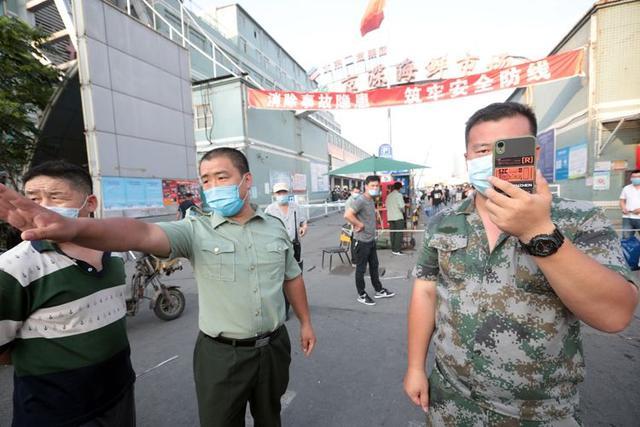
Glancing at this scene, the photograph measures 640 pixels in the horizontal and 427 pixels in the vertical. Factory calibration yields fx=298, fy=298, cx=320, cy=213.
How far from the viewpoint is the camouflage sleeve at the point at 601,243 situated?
0.95 metres

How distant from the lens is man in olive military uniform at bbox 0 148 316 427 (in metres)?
1.55

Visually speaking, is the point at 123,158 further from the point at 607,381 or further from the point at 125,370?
the point at 607,381

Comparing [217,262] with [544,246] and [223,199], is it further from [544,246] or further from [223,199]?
[544,246]

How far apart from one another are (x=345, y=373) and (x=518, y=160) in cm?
263

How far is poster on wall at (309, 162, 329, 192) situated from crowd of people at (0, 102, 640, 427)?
18176 millimetres

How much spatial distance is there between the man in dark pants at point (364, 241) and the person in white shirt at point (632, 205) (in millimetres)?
5108

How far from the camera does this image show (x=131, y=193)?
816 cm

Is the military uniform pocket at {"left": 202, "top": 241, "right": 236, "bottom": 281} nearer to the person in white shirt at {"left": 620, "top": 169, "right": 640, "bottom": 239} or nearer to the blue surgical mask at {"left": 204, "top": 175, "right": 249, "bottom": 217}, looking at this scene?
the blue surgical mask at {"left": 204, "top": 175, "right": 249, "bottom": 217}

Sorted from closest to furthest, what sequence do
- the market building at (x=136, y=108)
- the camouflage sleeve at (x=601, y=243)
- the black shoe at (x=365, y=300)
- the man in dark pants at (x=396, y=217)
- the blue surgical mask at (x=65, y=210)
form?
the camouflage sleeve at (x=601, y=243) → the blue surgical mask at (x=65, y=210) → the black shoe at (x=365, y=300) → the market building at (x=136, y=108) → the man in dark pants at (x=396, y=217)

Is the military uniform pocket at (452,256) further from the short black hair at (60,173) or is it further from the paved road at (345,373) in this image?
the short black hair at (60,173)

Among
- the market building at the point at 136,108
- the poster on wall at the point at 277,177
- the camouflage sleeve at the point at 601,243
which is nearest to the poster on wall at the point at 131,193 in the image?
the market building at the point at 136,108

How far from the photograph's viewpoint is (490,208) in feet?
2.72

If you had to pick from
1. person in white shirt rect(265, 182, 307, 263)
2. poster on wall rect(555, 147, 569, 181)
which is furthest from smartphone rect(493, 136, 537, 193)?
poster on wall rect(555, 147, 569, 181)

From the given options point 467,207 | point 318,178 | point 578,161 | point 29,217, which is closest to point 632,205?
point 578,161
